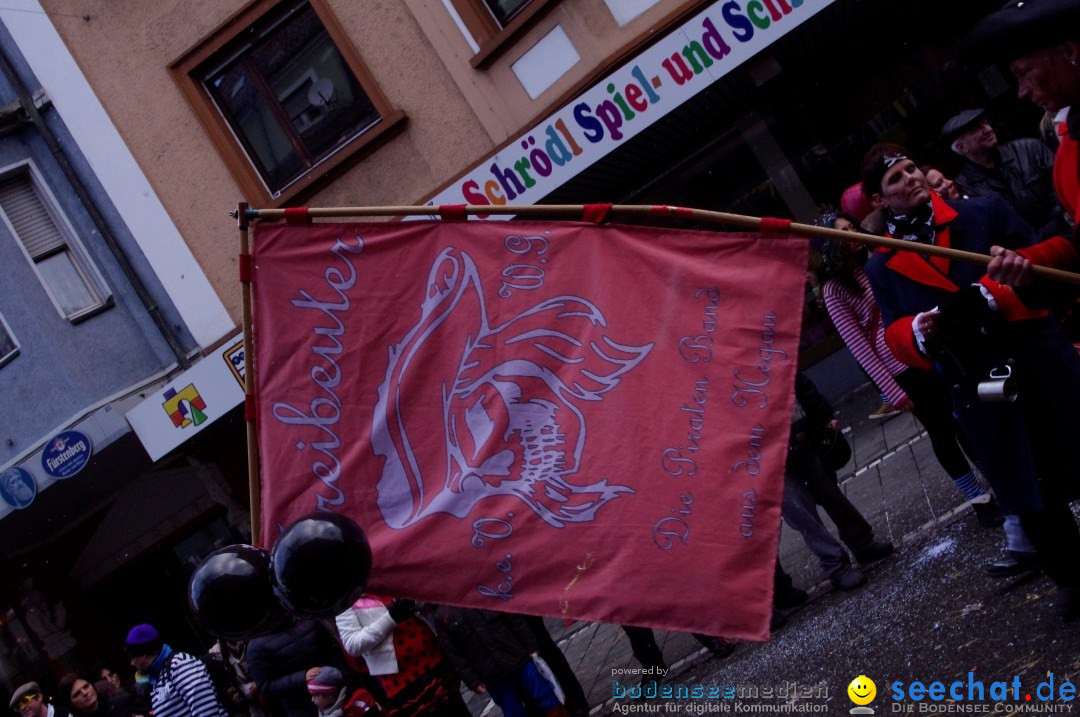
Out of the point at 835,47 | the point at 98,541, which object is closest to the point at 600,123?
the point at 835,47

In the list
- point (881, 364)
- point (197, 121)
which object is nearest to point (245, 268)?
point (881, 364)

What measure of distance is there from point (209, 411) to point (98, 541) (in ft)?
15.0

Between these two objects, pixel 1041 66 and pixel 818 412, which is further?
pixel 818 412

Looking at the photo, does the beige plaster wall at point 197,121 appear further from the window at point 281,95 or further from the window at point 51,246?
the window at point 51,246

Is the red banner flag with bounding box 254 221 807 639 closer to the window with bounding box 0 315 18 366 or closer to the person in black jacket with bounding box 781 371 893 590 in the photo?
the person in black jacket with bounding box 781 371 893 590

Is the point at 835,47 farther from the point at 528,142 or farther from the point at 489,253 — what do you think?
the point at 489,253

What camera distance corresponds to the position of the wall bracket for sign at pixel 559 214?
3.34 metres

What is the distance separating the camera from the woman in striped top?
6.13 m

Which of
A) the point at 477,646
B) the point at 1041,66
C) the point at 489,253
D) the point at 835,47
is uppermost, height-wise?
the point at 835,47

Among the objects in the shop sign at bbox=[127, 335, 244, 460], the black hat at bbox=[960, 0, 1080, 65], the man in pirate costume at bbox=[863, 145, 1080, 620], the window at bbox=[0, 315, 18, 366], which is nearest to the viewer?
the black hat at bbox=[960, 0, 1080, 65]

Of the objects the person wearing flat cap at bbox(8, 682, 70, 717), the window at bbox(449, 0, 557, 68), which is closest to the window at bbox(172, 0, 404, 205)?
the window at bbox(449, 0, 557, 68)

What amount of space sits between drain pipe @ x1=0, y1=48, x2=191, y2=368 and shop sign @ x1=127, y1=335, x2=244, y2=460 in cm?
90

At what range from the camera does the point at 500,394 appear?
3.84m

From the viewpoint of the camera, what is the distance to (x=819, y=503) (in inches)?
261
